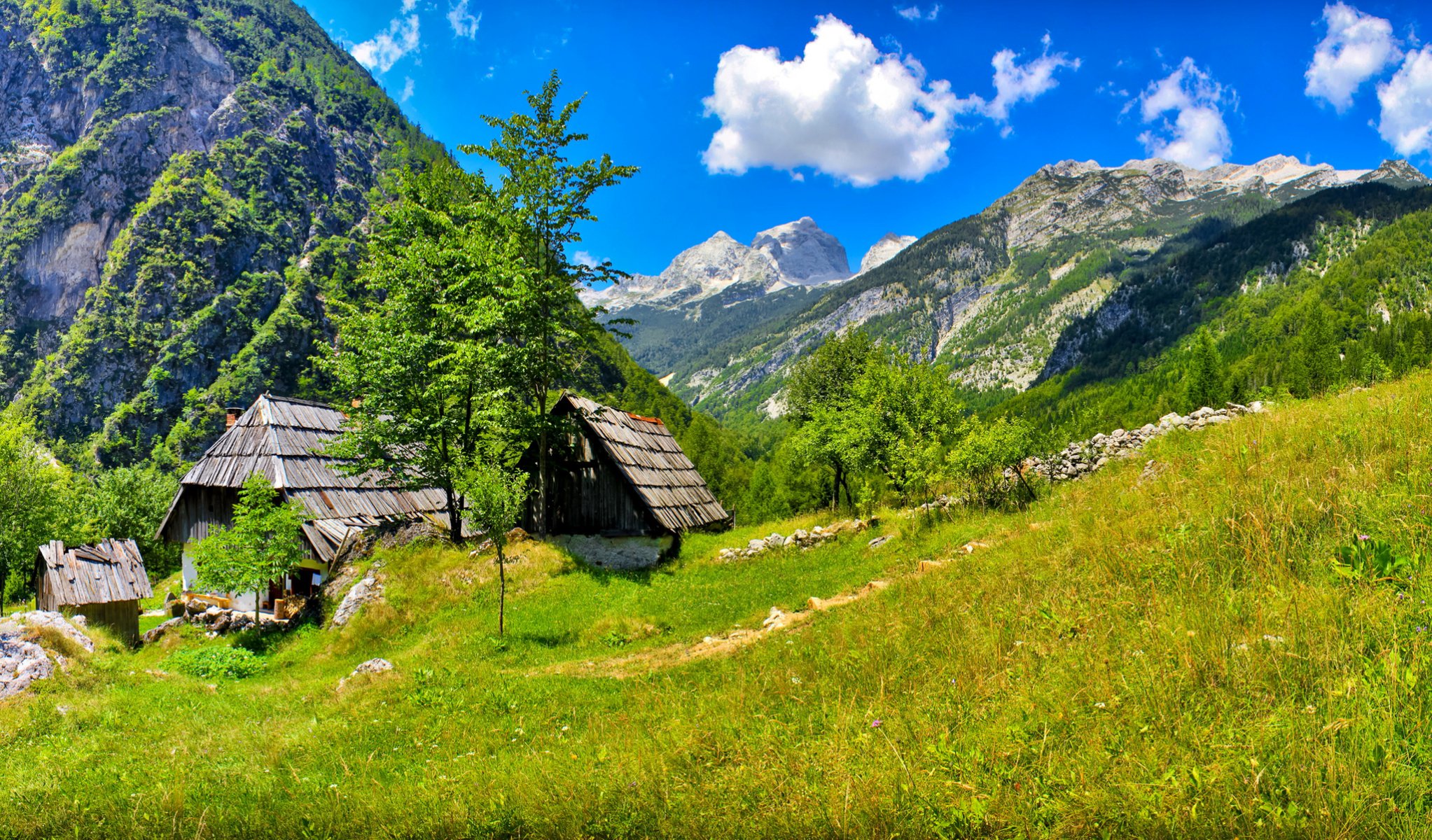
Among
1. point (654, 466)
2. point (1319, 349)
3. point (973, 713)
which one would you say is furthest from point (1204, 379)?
point (973, 713)

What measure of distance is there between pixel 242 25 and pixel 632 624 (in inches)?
9823

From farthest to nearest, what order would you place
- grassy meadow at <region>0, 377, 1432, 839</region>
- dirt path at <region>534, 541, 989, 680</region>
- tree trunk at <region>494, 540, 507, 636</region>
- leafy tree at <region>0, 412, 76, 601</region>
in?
leafy tree at <region>0, 412, 76, 601</region>
tree trunk at <region>494, 540, 507, 636</region>
dirt path at <region>534, 541, 989, 680</region>
grassy meadow at <region>0, 377, 1432, 839</region>

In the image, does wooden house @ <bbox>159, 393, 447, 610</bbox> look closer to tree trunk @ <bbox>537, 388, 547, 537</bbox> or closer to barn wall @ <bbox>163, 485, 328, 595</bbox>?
barn wall @ <bbox>163, 485, 328, 595</bbox>

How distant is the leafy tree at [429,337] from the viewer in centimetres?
1853

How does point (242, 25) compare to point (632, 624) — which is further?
point (242, 25)

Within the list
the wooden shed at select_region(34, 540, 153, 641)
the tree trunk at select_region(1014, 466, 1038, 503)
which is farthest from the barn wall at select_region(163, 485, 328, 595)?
the tree trunk at select_region(1014, 466, 1038, 503)

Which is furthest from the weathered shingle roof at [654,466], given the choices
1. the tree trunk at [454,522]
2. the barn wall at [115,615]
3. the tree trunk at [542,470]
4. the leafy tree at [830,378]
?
the barn wall at [115,615]

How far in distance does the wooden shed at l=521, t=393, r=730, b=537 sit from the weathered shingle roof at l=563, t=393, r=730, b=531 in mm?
42

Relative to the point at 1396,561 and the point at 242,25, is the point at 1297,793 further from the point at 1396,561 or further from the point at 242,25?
the point at 242,25

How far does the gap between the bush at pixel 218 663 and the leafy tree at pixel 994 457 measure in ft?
67.1

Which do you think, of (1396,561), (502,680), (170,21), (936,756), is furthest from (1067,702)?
(170,21)

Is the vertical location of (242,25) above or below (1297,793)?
above

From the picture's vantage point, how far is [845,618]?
904cm

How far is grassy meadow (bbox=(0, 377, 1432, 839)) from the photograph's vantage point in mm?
3455
